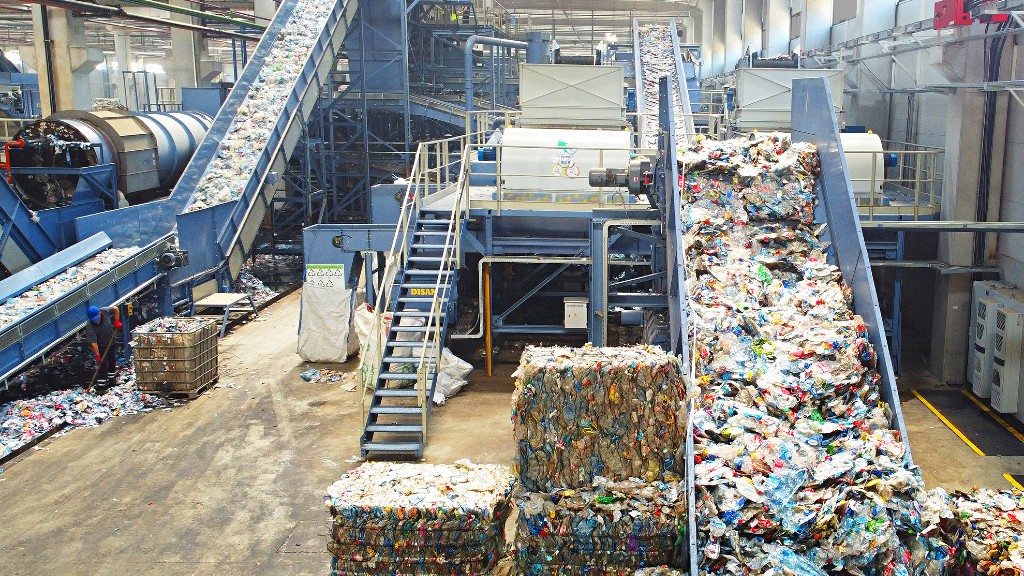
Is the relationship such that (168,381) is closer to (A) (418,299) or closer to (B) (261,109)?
(A) (418,299)

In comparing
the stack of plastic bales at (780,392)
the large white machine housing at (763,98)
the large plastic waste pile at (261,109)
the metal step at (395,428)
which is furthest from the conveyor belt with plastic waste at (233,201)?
→ the stack of plastic bales at (780,392)

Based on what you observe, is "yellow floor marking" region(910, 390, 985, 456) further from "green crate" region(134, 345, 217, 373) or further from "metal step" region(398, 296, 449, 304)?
"green crate" region(134, 345, 217, 373)

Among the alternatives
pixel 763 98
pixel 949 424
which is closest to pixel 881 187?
pixel 763 98

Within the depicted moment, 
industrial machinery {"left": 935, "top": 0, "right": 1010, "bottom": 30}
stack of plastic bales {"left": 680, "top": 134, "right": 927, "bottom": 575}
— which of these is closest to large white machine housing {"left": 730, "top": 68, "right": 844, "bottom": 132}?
industrial machinery {"left": 935, "top": 0, "right": 1010, "bottom": 30}

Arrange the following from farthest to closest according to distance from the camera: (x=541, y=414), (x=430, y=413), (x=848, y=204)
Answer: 1. (x=430, y=413)
2. (x=848, y=204)
3. (x=541, y=414)

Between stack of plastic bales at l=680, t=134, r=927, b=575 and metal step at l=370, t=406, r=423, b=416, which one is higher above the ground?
stack of plastic bales at l=680, t=134, r=927, b=575

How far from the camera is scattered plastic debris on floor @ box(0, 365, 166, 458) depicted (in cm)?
1105

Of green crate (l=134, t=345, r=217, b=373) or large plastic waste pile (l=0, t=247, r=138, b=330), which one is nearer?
large plastic waste pile (l=0, t=247, r=138, b=330)

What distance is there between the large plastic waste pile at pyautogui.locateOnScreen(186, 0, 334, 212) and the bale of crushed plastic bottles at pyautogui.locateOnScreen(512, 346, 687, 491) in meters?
11.6

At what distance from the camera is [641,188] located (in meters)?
10.6

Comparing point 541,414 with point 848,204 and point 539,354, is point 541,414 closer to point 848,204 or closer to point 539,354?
point 539,354

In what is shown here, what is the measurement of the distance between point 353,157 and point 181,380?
11.9 meters

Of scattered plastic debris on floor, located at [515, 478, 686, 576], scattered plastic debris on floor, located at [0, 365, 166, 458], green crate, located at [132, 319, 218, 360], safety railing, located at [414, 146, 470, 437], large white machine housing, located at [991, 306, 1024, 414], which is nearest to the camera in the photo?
scattered plastic debris on floor, located at [515, 478, 686, 576]

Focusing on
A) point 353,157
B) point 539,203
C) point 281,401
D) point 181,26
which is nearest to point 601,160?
point 539,203
